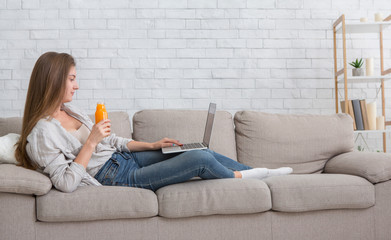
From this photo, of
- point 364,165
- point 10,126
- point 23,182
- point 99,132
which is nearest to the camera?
point 23,182

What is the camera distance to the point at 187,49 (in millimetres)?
3471

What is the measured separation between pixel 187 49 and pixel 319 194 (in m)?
1.82

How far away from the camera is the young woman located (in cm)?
192

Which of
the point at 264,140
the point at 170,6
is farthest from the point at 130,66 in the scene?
the point at 264,140

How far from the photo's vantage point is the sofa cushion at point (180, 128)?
262cm

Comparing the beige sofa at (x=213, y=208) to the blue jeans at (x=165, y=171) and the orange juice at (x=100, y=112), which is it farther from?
the orange juice at (x=100, y=112)

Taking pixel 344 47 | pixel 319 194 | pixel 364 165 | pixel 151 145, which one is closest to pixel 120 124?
pixel 151 145

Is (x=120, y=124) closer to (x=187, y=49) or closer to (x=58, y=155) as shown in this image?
(x=58, y=155)

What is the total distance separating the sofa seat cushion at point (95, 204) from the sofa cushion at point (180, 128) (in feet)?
2.26

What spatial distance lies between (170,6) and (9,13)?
4.21ft

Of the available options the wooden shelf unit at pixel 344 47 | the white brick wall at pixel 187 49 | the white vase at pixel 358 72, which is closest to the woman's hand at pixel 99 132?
the white brick wall at pixel 187 49

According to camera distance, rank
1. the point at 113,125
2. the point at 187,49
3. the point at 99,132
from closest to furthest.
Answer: the point at 99,132 < the point at 113,125 < the point at 187,49

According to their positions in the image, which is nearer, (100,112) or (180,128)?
(100,112)

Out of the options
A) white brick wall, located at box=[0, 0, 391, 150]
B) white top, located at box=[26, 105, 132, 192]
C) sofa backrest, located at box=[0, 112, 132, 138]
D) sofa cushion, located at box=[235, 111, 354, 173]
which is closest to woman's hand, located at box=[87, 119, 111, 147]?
white top, located at box=[26, 105, 132, 192]
